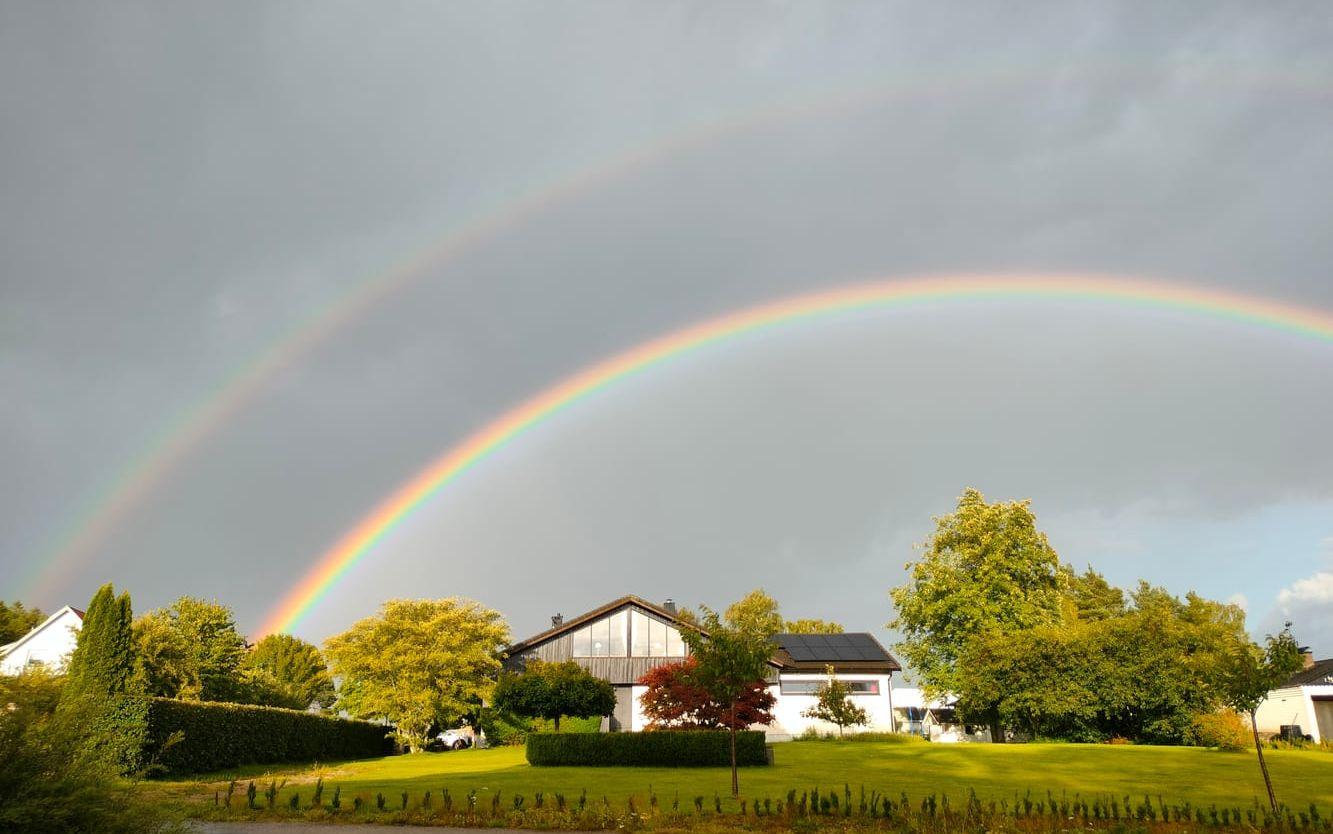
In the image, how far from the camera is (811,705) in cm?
4984

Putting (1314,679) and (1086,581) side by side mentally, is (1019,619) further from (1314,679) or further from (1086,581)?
(1086,581)

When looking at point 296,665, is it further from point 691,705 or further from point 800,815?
point 800,815

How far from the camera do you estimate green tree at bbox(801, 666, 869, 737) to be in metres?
44.8

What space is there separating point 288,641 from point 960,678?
239 ft

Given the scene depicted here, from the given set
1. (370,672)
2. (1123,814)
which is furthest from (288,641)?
(1123,814)

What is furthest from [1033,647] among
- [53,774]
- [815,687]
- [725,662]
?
[53,774]

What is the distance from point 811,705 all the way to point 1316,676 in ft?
123

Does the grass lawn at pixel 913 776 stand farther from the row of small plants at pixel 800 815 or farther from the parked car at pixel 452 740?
the parked car at pixel 452 740

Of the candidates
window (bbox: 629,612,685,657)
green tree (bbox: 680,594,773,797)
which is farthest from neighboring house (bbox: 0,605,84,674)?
green tree (bbox: 680,594,773,797)

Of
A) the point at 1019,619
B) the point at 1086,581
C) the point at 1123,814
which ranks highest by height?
the point at 1086,581

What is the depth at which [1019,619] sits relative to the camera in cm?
4891

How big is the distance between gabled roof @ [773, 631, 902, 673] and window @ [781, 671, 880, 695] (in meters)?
0.83

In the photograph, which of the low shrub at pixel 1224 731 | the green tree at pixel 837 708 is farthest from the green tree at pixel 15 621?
the low shrub at pixel 1224 731

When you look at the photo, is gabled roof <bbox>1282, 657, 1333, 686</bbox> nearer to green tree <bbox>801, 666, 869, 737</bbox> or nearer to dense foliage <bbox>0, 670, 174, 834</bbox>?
green tree <bbox>801, 666, 869, 737</bbox>
